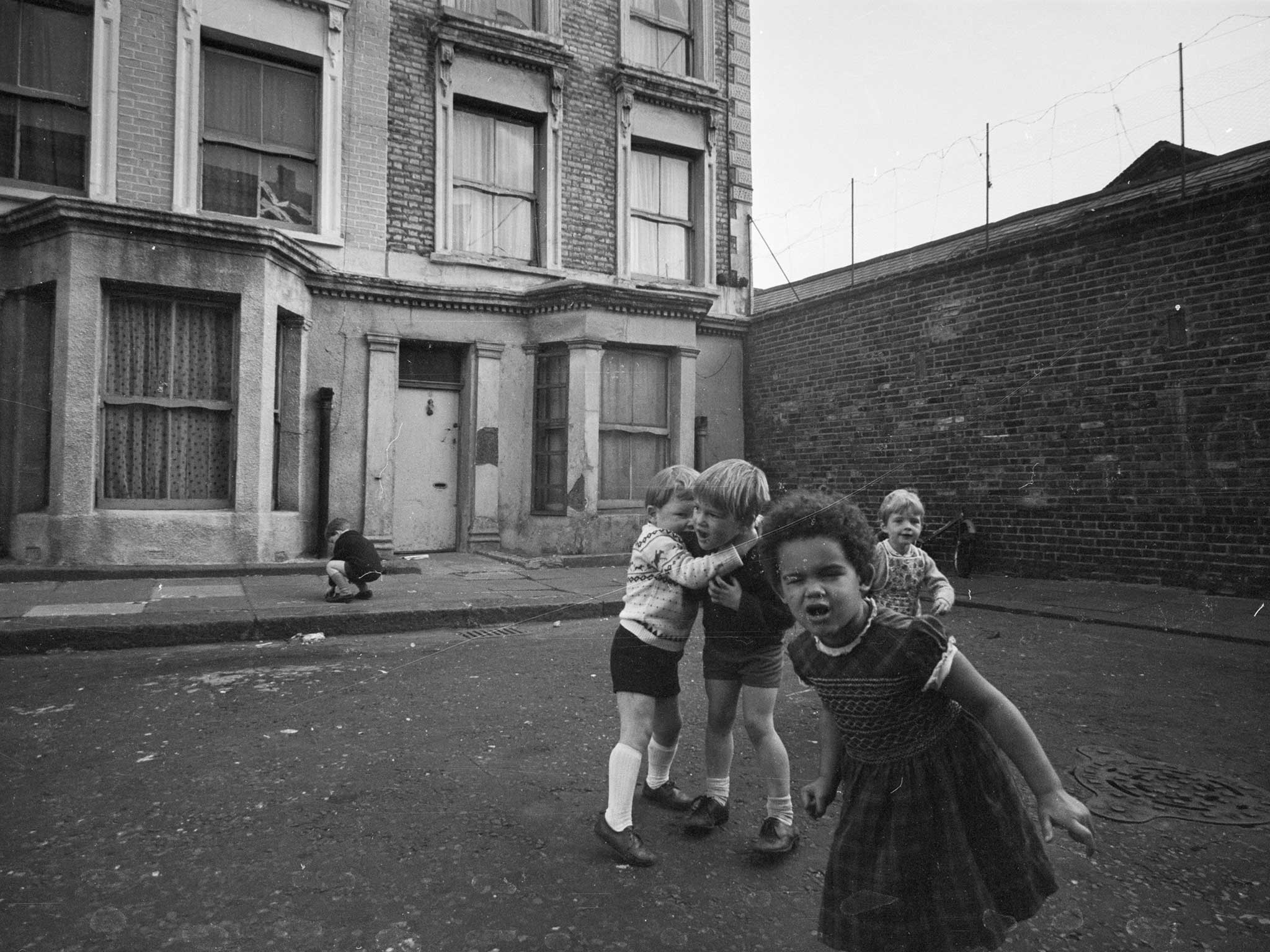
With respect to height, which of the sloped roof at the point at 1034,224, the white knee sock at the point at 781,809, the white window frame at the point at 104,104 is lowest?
the white knee sock at the point at 781,809

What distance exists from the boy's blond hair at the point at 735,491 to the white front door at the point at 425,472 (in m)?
9.23

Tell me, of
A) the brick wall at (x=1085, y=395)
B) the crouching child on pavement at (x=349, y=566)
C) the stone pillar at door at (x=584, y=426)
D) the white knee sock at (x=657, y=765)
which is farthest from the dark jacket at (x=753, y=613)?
the stone pillar at door at (x=584, y=426)

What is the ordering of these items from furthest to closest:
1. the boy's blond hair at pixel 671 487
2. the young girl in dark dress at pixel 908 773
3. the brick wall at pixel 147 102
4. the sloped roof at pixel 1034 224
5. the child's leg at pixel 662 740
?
the brick wall at pixel 147 102, the sloped roof at pixel 1034 224, the child's leg at pixel 662 740, the boy's blond hair at pixel 671 487, the young girl in dark dress at pixel 908 773

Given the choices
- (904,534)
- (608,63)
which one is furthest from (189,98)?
(904,534)

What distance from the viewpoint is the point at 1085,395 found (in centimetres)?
914

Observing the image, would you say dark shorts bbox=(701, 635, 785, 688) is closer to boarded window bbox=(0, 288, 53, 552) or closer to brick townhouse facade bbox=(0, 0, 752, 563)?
brick townhouse facade bbox=(0, 0, 752, 563)

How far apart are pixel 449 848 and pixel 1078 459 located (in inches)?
338

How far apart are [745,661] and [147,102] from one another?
10467 mm

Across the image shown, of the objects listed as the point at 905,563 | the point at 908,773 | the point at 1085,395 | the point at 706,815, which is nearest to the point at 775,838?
the point at 706,815

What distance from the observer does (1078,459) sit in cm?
917

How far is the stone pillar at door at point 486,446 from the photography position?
11727mm

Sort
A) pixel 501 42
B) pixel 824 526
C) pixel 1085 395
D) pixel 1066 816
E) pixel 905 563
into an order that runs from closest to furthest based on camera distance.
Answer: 1. pixel 1066 816
2. pixel 824 526
3. pixel 905 563
4. pixel 1085 395
5. pixel 501 42

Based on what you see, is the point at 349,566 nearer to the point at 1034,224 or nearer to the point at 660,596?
the point at 660,596

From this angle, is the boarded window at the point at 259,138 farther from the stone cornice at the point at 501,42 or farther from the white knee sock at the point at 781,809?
the white knee sock at the point at 781,809
